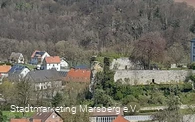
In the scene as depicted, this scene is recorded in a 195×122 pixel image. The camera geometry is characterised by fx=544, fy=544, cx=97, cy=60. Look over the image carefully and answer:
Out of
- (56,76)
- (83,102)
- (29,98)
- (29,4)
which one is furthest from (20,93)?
(29,4)

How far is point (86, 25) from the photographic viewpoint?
68062 mm

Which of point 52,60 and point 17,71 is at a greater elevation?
point 52,60

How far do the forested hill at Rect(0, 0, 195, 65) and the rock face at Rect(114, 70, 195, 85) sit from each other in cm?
1505

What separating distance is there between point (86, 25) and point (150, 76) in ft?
140

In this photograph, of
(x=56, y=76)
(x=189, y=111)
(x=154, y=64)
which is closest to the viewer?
(x=189, y=111)

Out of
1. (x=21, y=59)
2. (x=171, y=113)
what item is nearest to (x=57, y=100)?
(x=171, y=113)

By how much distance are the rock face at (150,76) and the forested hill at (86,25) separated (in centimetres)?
1505

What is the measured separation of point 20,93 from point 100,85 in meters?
4.91

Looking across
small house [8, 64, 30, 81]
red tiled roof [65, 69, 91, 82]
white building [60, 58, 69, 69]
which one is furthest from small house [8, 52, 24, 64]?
red tiled roof [65, 69, 91, 82]

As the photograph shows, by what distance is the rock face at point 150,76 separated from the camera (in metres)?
25.8

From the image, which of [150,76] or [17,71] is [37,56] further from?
[150,76]

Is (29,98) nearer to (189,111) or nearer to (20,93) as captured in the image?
(20,93)

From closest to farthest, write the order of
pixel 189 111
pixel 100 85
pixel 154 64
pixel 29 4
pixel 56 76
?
pixel 189 111
pixel 100 85
pixel 154 64
pixel 56 76
pixel 29 4

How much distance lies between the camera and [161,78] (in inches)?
1027
